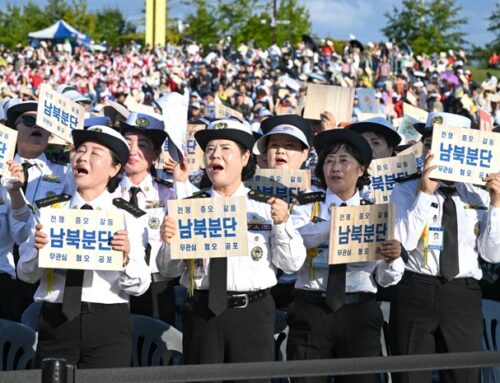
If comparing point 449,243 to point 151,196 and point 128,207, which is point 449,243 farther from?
point 151,196

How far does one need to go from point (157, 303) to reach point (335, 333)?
1941mm

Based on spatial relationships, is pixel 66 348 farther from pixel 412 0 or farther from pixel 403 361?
pixel 412 0

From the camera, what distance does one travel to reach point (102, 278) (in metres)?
5.04

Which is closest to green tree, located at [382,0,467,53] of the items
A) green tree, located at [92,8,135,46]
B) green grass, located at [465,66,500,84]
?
green grass, located at [465,66,500,84]

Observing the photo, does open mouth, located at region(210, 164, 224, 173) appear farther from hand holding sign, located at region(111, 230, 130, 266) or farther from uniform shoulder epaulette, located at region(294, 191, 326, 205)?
hand holding sign, located at region(111, 230, 130, 266)

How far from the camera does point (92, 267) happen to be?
15.7ft

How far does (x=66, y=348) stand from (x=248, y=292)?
986mm

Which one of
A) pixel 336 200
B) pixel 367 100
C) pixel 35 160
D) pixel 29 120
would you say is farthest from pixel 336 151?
pixel 367 100

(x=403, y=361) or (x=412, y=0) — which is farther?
(x=412, y=0)

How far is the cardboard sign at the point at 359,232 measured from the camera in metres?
4.97

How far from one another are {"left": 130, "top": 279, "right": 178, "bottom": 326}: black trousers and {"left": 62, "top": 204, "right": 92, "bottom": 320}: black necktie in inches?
69.5

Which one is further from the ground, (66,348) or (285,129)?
(285,129)

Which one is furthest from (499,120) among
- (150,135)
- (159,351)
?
(159,351)

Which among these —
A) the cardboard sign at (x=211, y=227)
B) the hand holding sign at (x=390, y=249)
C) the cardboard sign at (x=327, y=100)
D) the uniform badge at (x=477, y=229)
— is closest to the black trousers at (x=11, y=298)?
the cardboard sign at (x=211, y=227)
